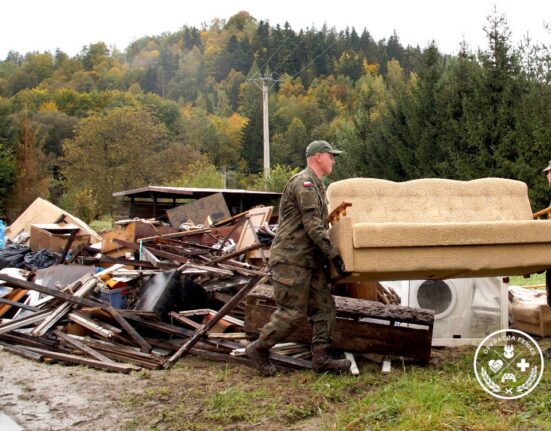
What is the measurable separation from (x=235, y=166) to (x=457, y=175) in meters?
50.6

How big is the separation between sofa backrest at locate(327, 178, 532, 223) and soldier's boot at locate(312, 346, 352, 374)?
1.35m

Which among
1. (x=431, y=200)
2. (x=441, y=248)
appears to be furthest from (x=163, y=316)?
(x=441, y=248)

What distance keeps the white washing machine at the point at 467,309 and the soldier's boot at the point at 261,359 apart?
6.61 feet

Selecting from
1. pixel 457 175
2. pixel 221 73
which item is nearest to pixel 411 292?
pixel 457 175

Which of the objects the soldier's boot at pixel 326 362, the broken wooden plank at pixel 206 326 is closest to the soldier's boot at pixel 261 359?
the soldier's boot at pixel 326 362

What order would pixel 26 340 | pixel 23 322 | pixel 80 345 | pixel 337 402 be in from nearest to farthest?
1. pixel 337 402
2. pixel 80 345
3. pixel 26 340
4. pixel 23 322

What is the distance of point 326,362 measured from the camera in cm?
555

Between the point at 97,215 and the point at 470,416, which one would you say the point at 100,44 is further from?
the point at 470,416

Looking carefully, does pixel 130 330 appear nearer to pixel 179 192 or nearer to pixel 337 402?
pixel 337 402

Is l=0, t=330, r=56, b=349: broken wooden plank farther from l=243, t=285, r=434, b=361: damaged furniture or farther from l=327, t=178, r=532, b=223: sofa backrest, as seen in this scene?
l=327, t=178, r=532, b=223: sofa backrest

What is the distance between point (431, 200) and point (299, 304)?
75.9 inches

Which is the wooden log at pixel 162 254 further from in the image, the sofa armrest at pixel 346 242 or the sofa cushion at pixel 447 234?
the sofa cushion at pixel 447 234

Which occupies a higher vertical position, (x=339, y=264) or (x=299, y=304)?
(x=339, y=264)

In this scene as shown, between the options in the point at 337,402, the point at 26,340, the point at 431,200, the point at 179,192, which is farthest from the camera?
the point at 179,192
